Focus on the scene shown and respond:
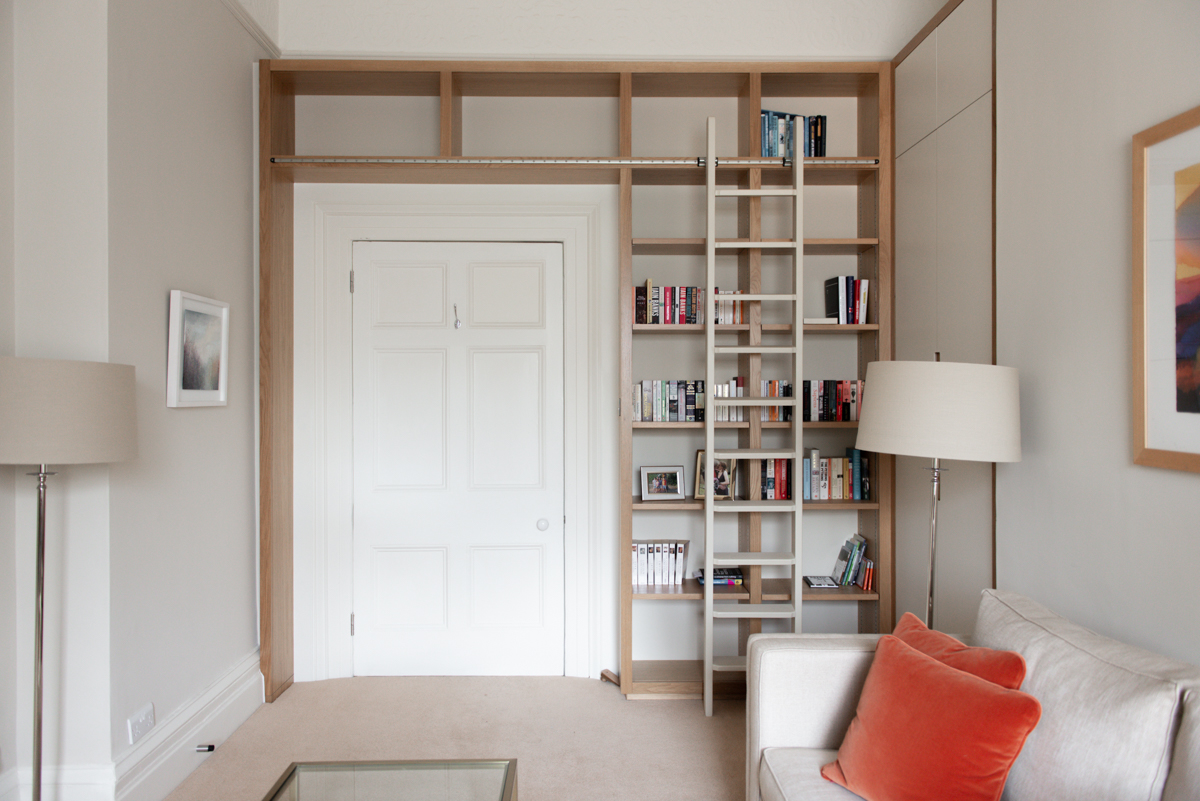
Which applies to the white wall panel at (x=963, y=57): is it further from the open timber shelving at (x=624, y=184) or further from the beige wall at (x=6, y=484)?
the beige wall at (x=6, y=484)

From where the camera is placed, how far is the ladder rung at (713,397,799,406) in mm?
2777

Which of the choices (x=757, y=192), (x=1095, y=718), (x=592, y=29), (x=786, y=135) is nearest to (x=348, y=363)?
(x=592, y=29)

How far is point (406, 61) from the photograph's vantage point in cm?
299

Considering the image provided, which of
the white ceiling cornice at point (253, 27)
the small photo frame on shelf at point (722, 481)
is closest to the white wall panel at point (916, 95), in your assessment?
the small photo frame on shelf at point (722, 481)

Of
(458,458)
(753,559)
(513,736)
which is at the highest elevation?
(458,458)

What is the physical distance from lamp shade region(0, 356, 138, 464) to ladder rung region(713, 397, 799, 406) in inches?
82.8

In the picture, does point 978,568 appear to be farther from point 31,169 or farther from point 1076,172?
point 31,169

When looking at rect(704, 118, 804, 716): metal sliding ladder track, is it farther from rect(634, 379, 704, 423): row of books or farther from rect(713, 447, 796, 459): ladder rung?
rect(634, 379, 704, 423): row of books

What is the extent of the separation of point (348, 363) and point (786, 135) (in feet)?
7.80

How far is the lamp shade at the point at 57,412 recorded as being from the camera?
1613 mm

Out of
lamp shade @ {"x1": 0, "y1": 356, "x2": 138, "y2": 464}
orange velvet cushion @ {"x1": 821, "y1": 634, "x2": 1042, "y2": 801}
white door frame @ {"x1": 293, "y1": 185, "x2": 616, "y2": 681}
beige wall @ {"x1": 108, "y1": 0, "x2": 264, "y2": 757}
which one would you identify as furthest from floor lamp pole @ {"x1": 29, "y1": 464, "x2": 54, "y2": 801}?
orange velvet cushion @ {"x1": 821, "y1": 634, "x2": 1042, "y2": 801}

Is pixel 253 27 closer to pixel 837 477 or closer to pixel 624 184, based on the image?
pixel 624 184

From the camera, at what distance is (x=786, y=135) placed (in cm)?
303

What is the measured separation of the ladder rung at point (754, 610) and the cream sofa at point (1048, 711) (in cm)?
87
